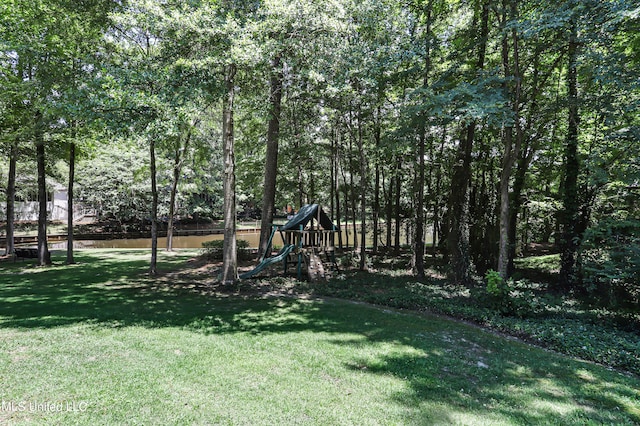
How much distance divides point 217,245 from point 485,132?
1277 cm

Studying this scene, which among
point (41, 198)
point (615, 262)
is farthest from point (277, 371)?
point (41, 198)

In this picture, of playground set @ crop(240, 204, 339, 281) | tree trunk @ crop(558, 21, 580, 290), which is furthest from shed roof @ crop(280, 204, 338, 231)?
tree trunk @ crop(558, 21, 580, 290)

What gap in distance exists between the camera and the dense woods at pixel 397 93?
7.14 m

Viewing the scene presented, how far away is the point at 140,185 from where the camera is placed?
25484 millimetres

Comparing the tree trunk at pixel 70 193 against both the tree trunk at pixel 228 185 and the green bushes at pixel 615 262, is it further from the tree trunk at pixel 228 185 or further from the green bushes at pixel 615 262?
the green bushes at pixel 615 262

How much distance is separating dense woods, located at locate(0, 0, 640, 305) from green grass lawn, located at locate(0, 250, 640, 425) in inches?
121

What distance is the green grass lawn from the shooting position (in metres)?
3.52

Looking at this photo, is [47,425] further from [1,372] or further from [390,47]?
[390,47]

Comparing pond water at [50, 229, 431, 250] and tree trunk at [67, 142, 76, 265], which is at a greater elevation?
tree trunk at [67, 142, 76, 265]

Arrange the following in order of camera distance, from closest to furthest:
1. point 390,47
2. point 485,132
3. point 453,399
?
point 453,399 < point 390,47 < point 485,132

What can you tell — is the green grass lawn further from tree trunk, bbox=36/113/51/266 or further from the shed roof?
tree trunk, bbox=36/113/51/266

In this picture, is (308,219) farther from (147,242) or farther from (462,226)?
(147,242)

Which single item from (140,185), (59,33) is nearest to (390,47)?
(59,33)

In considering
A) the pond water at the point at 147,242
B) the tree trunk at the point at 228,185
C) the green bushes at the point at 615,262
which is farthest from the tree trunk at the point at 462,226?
the pond water at the point at 147,242
